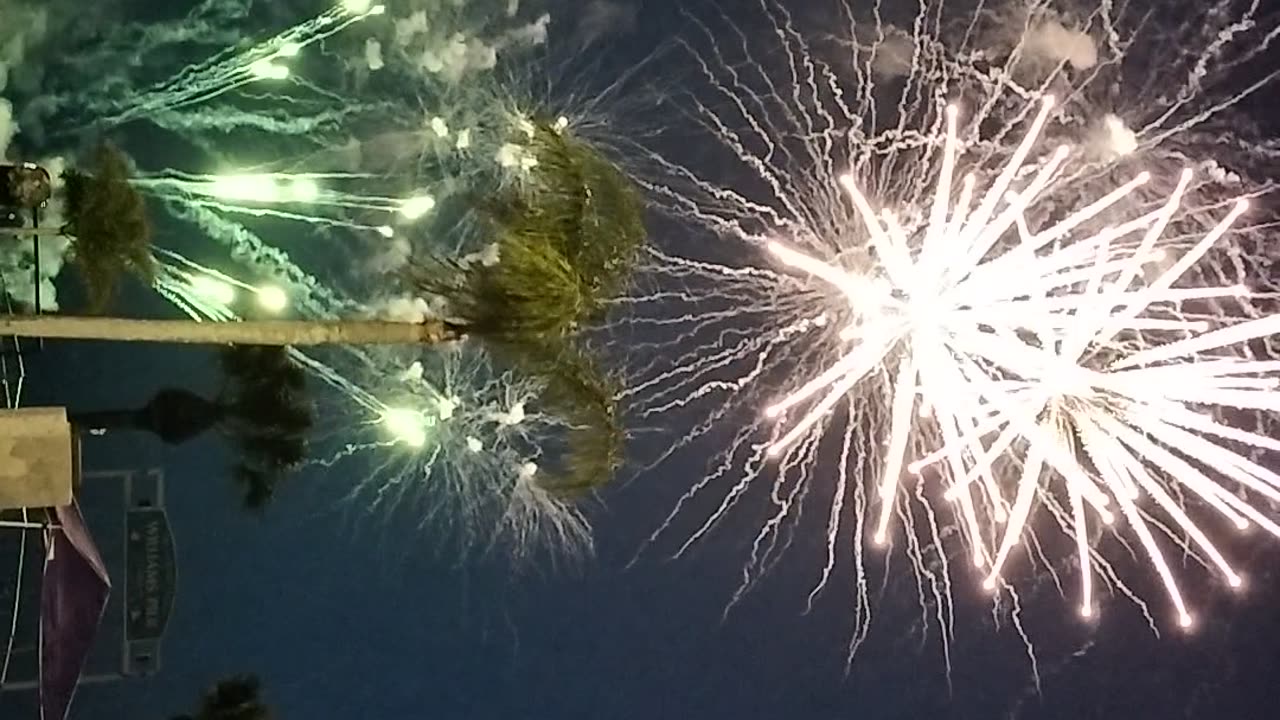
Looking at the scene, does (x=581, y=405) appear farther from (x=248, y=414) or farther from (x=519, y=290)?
(x=248, y=414)

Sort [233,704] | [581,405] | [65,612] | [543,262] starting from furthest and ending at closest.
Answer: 1. [233,704]
2. [581,405]
3. [543,262]
4. [65,612]

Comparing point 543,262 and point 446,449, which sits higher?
point 543,262

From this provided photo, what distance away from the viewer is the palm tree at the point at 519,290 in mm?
5027

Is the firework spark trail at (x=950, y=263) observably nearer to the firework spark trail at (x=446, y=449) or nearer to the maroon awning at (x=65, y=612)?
the firework spark trail at (x=446, y=449)

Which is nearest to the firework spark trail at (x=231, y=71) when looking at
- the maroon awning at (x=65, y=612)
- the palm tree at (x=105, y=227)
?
the palm tree at (x=105, y=227)

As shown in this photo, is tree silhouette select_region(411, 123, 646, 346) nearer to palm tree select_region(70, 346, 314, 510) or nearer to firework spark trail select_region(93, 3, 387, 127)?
palm tree select_region(70, 346, 314, 510)

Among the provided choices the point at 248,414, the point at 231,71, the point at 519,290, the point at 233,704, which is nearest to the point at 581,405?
the point at 519,290

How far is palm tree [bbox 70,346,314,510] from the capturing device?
616 cm

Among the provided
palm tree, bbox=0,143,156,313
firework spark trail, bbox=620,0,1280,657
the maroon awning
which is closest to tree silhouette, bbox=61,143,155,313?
palm tree, bbox=0,143,156,313

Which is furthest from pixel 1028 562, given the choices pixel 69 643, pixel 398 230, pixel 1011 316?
pixel 69 643

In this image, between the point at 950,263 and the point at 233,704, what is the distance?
3.32 m

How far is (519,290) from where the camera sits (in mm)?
5035

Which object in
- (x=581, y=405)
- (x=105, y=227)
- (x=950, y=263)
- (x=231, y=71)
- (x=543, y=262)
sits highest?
(x=231, y=71)

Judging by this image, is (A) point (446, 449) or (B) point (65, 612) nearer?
(B) point (65, 612)
